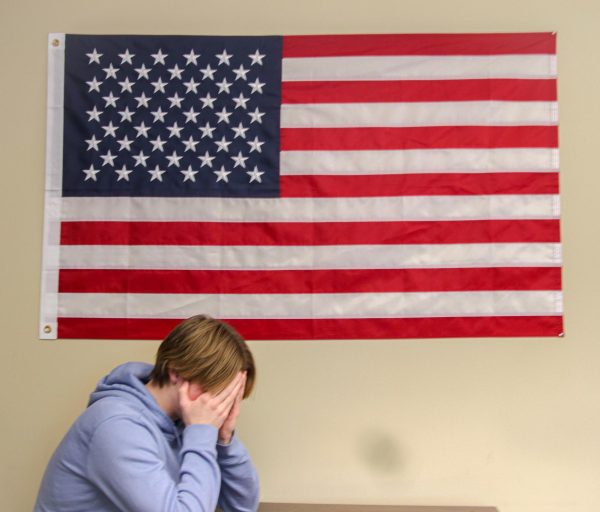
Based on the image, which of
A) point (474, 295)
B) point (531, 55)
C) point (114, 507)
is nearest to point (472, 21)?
point (531, 55)

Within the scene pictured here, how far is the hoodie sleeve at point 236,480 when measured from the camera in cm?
200

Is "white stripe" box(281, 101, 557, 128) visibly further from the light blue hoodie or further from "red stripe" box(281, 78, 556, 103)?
the light blue hoodie

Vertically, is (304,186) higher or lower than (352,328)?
higher

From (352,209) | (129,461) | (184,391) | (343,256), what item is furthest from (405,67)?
(129,461)

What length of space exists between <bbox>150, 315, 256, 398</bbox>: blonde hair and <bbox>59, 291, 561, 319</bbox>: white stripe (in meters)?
0.61

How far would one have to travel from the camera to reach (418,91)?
2527 millimetres

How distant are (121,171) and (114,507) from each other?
1.25 m

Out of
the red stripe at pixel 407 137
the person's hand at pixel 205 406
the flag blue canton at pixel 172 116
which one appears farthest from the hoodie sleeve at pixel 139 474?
the red stripe at pixel 407 137

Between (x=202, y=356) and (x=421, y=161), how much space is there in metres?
1.17

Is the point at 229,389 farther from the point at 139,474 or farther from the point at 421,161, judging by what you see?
the point at 421,161

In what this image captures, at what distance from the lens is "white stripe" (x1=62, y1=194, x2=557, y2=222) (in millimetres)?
2496

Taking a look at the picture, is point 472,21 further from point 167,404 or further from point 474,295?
point 167,404

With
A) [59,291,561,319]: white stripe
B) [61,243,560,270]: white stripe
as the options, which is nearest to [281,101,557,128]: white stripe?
[61,243,560,270]: white stripe

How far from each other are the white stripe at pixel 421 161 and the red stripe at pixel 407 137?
2 centimetres
